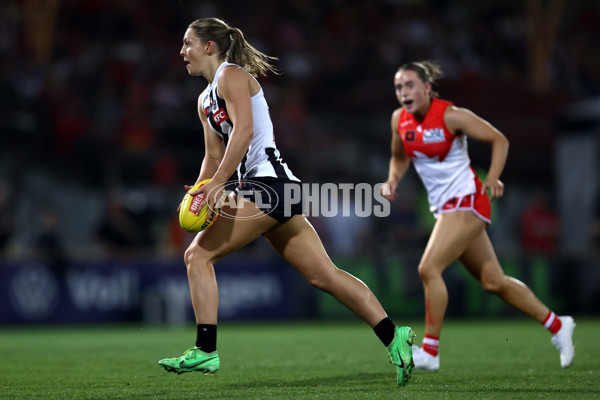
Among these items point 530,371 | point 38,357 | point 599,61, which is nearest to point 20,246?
point 38,357

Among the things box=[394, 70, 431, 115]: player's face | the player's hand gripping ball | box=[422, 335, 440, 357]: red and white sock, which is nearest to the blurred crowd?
box=[394, 70, 431, 115]: player's face

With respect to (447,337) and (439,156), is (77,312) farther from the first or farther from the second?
(439,156)

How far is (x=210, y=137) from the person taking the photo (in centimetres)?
536

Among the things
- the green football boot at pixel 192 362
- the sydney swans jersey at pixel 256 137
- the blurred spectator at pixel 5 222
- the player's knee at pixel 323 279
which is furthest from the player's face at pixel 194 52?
the blurred spectator at pixel 5 222

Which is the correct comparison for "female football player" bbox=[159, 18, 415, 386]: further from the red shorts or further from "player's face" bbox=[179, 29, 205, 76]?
the red shorts

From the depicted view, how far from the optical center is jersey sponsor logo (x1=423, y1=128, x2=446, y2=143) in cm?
638

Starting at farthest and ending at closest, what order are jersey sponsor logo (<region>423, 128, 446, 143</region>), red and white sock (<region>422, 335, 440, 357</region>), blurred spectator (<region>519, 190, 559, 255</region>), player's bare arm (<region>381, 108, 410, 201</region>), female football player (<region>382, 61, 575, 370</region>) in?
blurred spectator (<region>519, 190, 559, 255</region>) < player's bare arm (<region>381, 108, 410, 201</region>) < jersey sponsor logo (<region>423, 128, 446, 143</region>) < female football player (<region>382, 61, 575, 370</region>) < red and white sock (<region>422, 335, 440, 357</region>)

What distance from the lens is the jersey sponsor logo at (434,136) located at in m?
6.38

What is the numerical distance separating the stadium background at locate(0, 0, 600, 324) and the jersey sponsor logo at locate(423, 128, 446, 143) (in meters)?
6.54

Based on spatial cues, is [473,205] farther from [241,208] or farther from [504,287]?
[241,208]

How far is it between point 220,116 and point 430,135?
6.23 feet

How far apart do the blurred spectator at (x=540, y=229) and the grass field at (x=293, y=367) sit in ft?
11.4

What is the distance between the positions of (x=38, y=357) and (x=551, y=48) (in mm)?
15617

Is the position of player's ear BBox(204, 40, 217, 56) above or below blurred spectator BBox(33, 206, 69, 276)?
above
